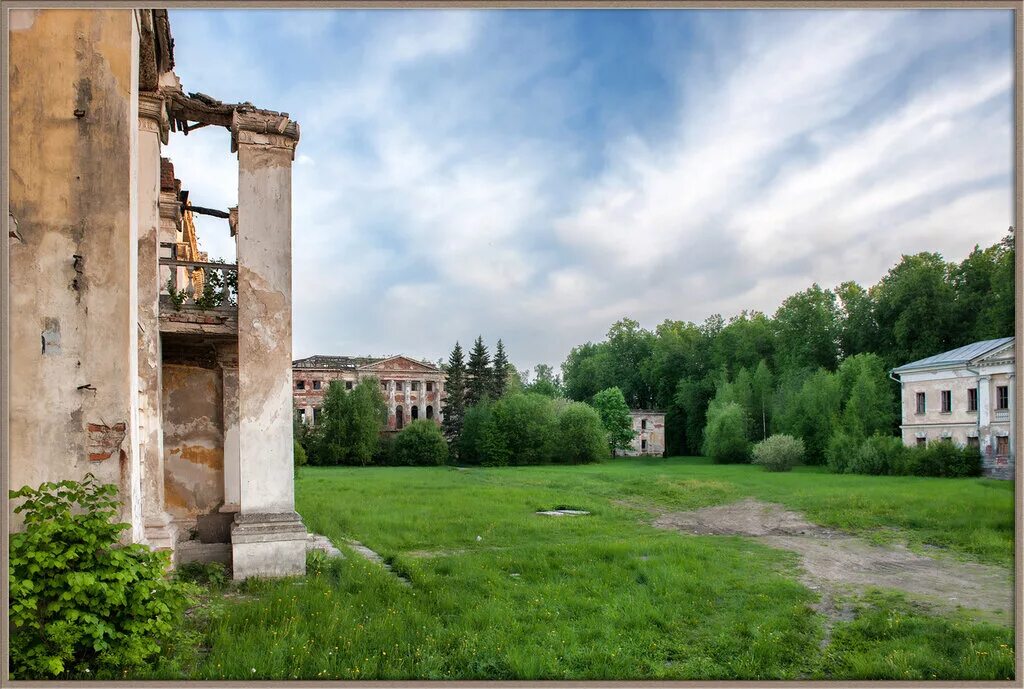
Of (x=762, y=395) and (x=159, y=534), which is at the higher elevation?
(x=159, y=534)

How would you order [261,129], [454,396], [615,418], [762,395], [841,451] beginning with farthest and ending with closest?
1. [615,418]
2. [454,396]
3. [762,395]
4. [841,451]
5. [261,129]

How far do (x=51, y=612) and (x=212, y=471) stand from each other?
4.09m

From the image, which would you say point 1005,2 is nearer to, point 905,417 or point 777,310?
point 905,417

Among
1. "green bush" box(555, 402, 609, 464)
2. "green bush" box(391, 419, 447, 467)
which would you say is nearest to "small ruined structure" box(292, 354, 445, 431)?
"green bush" box(391, 419, 447, 467)

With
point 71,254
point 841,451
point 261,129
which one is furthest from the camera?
point 841,451

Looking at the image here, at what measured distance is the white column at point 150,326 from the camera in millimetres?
6930

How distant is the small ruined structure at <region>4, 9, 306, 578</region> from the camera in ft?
15.5

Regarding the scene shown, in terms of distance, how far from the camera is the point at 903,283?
37.3 meters

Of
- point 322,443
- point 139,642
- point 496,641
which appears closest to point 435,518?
point 496,641

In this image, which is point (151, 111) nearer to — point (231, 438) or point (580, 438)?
point (231, 438)

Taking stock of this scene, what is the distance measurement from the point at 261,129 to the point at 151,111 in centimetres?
119

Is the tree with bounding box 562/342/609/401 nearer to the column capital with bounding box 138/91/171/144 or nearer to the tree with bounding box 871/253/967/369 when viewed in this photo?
the tree with bounding box 871/253/967/369

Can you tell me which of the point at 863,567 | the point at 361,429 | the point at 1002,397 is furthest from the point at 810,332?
the point at 863,567

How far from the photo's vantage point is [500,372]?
5212 centimetres
